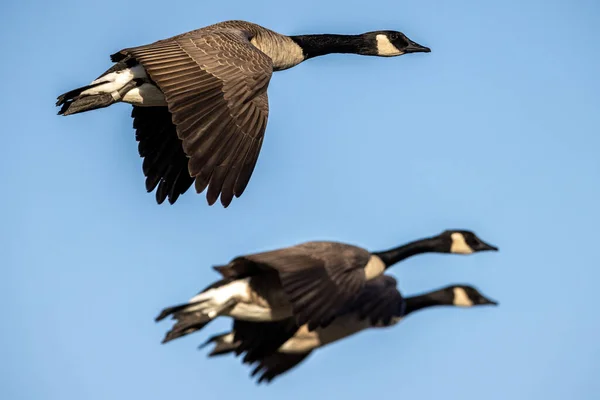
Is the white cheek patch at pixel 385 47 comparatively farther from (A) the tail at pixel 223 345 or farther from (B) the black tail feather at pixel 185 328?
(B) the black tail feather at pixel 185 328

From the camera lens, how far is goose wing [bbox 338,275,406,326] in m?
12.3

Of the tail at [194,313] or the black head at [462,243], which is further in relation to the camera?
the black head at [462,243]

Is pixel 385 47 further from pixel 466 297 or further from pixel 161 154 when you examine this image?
pixel 466 297

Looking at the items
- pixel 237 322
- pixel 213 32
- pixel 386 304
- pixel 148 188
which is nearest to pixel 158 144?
pixel 148 188

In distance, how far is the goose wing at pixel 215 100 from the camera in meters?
13.7

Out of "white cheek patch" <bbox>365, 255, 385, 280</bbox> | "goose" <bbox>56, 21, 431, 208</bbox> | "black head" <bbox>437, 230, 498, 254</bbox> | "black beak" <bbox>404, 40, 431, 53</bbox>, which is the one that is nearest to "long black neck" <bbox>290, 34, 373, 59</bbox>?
"goose" <bbox>56, 21, 431, 208</bbox>

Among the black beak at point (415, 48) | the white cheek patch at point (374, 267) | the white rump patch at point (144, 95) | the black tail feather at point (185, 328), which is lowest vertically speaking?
the black tail feather at point (185, 328)

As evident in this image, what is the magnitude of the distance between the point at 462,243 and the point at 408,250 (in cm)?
82

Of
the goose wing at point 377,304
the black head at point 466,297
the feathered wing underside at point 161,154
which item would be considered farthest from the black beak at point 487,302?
the feathered wing underside at point 161,154

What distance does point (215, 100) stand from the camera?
1417 centimetres

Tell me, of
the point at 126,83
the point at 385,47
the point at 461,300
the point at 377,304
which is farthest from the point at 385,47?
the point at 377,304

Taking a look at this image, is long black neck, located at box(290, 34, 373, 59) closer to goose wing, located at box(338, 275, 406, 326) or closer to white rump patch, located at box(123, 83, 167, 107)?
white rump patch, located at box(123, 83, 167, 107)

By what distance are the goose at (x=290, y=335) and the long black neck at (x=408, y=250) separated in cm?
53

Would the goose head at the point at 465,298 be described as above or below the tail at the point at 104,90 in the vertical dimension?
below
